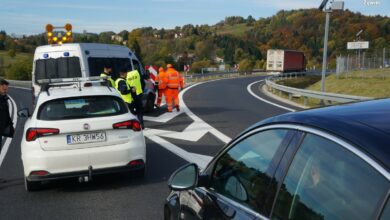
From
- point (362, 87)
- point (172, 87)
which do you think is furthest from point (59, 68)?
point (362, 87)

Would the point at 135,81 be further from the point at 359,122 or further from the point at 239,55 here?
the point at 239,55

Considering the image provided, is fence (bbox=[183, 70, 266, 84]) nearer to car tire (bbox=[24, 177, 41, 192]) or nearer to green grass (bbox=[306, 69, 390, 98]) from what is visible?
green grass (bbox=[306, 69, 390, 98])

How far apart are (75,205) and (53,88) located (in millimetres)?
2606

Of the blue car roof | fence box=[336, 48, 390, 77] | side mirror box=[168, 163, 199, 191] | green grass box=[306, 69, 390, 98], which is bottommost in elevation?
green grass box=[306, 69, 390, 98]

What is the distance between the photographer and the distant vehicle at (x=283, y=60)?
200 feet

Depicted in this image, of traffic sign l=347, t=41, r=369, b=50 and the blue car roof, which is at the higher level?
the blue car roof

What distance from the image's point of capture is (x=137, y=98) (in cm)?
1226

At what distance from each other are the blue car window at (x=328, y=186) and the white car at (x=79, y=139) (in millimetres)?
4602

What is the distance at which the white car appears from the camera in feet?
21.1

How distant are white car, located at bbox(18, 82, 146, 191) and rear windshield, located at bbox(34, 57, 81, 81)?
6.67 m

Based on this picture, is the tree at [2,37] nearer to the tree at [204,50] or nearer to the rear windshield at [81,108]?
the tree at [204,50]

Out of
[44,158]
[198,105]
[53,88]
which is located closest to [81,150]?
[44,158]

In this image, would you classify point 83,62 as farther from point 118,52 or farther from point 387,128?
point 387,128

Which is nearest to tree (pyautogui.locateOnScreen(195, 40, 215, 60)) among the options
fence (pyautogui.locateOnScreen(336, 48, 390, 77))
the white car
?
fence (pyautogui.locateOnScreen(336, 48, 390, 77))
